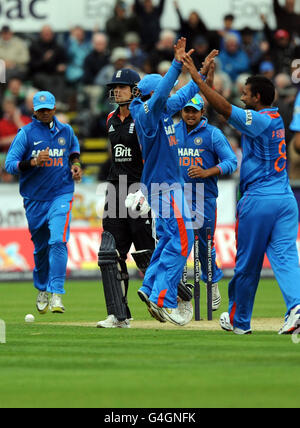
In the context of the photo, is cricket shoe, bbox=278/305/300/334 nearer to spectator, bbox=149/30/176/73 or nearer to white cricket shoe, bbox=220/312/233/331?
white cricket shoe, bbox=220/312/233/331

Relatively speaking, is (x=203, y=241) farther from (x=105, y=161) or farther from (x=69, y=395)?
(x=105, y=161)

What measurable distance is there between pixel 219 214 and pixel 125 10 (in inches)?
284

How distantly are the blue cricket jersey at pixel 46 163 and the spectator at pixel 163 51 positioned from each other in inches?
378

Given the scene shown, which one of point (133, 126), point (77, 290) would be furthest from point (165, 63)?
point (133, 126)

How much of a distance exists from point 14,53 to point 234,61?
17.7ft

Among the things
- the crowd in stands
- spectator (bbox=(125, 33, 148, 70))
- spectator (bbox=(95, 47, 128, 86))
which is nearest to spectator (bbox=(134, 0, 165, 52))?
the crowd in stands

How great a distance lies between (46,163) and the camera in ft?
48.1

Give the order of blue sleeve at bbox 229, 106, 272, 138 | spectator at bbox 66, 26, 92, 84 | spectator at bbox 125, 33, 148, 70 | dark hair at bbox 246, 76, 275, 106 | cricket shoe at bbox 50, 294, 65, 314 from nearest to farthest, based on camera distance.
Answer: blue sleeve at bbox 229, 106, 272, 138 → dark hair at bbox 246, 76, 275, 106 → cricket shoe at bbox 50, 294, 65, 314 → spectator at bbox 125, 33, 148, 70 → spectator at bbox 66, 26, 92, 84

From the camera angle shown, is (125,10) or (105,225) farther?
(125,10)

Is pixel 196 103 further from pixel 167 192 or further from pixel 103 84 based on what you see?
pixel 103 84

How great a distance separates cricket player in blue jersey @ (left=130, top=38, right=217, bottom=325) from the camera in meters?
11.3

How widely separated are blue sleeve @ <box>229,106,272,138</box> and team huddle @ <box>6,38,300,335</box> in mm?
12

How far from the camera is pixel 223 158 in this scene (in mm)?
13766

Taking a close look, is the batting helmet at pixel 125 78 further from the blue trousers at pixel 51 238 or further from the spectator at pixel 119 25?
the spectator at pixel 119 25
